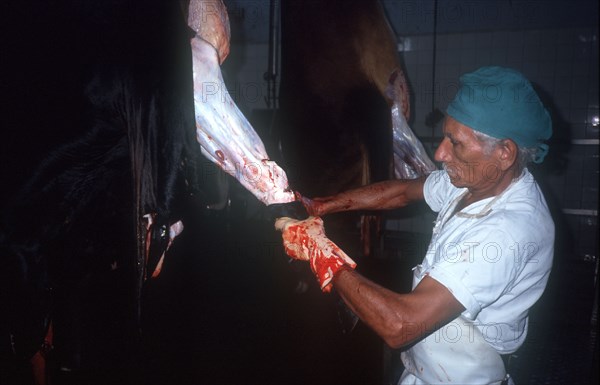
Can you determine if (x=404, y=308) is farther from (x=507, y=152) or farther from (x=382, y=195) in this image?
(x=382, y=195)

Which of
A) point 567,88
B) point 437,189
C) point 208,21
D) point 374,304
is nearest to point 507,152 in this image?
point 437,189

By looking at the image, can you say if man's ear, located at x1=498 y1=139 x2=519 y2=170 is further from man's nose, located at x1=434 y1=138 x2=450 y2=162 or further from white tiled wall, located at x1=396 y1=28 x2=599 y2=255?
white tiled wall, located at x1=396 y1=28 x2=599 y2=255

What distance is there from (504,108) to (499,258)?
0.39 metres

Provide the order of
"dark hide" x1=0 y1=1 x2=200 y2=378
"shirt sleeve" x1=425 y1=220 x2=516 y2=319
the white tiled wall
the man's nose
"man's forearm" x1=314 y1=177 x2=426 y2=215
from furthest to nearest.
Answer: the white tiled wall
"man's forearm" x1=314 y1=177 x2=426 y2=215
the man's nose
"shirt sleeve" x1=425 y1=220 x2=516 y2=319
"dark hide" x1=0 y1=1 x2=200 y2=378

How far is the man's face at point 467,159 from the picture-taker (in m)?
1.12

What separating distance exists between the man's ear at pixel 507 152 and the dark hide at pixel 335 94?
76 cm

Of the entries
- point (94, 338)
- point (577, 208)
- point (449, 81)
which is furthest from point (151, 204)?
point (577, 208)

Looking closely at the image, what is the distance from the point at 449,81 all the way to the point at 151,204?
485cm

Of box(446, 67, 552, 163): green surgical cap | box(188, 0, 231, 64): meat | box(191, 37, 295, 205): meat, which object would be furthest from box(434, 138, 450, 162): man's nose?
box(188, 0, 231, 64): meat

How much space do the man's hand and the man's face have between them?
41cm

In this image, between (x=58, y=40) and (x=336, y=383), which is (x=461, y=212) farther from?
(x=336, y=383)

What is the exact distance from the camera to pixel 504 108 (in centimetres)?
104

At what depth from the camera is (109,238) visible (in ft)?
3.78

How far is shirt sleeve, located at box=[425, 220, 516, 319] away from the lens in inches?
38.4
